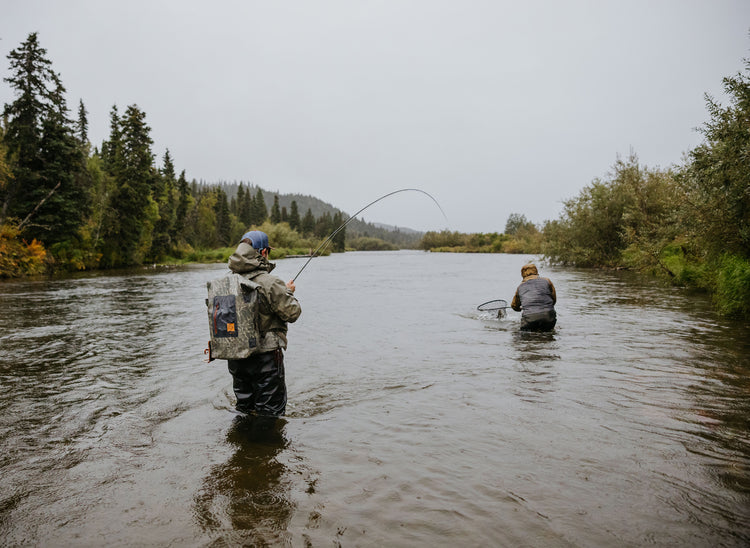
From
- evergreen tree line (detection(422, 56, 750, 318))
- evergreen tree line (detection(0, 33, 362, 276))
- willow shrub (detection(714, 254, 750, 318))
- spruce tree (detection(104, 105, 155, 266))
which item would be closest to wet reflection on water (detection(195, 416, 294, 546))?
evergreen tree line (detection(422, 56, 750, 318))

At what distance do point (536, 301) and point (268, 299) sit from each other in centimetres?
770

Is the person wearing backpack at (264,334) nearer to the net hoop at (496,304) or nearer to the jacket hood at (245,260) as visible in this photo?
the jacket hood at (245,260)

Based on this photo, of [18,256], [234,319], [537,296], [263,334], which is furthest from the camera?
[18,256]

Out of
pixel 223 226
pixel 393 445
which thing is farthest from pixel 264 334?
pixel 223 226

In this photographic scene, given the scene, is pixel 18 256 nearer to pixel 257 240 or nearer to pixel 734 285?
pixel 257 240

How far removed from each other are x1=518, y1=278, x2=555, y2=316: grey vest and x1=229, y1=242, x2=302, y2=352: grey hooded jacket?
24.0 feet

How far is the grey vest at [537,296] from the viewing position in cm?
1052

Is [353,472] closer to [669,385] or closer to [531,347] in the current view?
[669,385]

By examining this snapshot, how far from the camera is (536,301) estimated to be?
34.8ft

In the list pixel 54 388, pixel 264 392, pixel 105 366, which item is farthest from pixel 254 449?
pixel 105 366

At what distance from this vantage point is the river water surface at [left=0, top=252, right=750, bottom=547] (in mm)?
3379

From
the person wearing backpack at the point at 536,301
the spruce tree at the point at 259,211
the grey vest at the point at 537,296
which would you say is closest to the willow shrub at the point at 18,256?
the person wearing backpack at the point at 536,301

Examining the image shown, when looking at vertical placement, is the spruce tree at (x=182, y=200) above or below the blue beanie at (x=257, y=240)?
above

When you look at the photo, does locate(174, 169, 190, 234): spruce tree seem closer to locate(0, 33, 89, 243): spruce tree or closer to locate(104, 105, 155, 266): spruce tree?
locate(104, 105, 155, 266): spruce tree
